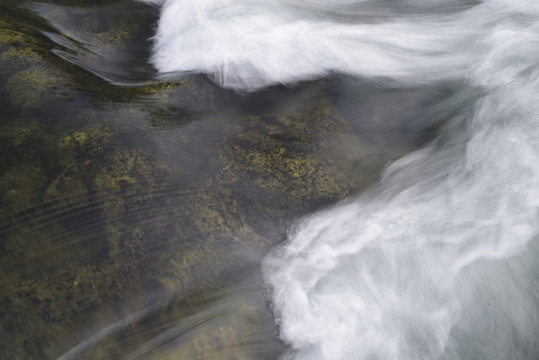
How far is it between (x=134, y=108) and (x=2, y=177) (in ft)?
3.37

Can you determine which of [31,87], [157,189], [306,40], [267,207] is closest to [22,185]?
[157,189]

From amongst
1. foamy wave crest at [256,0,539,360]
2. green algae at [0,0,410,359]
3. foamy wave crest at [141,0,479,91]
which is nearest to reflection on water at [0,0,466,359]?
green algae at [0,0,410,359]

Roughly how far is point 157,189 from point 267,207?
74cm

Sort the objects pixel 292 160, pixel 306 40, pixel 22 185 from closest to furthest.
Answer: pixel 22 185 < pixel 292 160 < pixel 306 40

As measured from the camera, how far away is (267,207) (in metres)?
2.74

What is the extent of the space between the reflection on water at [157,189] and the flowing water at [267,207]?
1cm

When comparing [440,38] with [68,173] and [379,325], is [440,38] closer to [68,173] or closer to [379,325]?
[379,325]

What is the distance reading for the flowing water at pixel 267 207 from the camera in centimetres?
234

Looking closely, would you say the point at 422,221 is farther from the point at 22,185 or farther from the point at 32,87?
the point at 32,87

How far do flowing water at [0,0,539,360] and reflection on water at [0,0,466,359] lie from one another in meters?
0.01

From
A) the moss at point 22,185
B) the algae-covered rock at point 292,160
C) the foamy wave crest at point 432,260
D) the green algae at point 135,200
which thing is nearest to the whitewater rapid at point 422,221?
the foamy wave crest at point 432,260

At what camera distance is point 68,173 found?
8.52ft

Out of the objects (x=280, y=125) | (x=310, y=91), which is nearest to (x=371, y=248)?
(x=280, y=125)

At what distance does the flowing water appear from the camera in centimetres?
234
